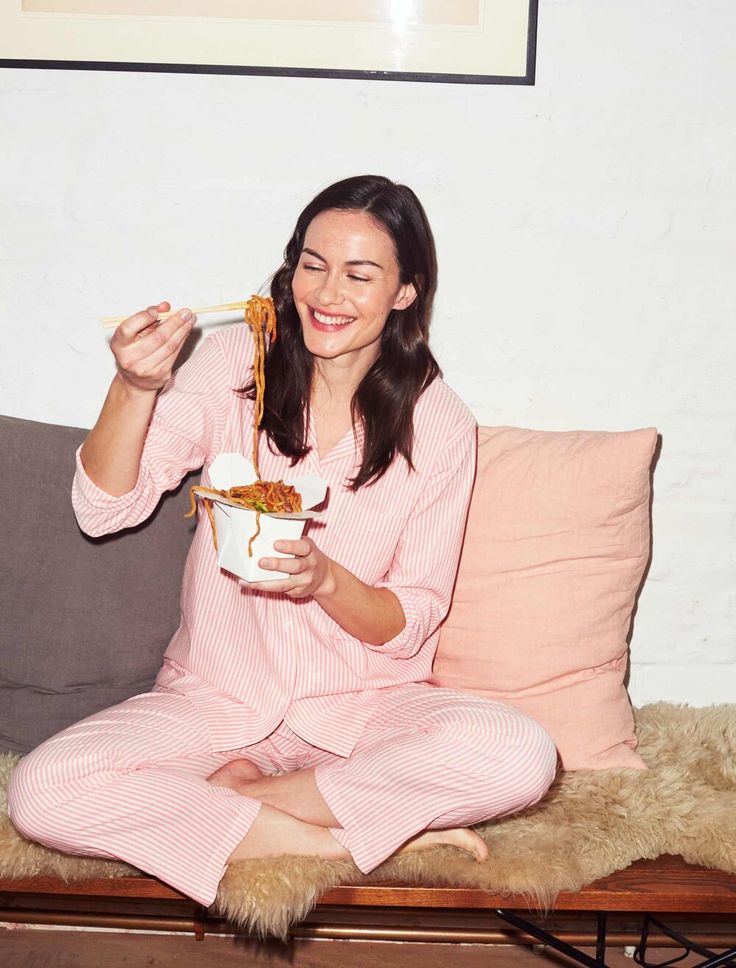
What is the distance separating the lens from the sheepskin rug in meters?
1.53

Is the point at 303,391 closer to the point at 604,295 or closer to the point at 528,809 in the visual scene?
the point at 604,295

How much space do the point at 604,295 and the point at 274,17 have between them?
2.88ft

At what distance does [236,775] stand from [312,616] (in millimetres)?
303

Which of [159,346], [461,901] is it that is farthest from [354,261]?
[461,901]

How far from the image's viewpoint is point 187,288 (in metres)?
2.21

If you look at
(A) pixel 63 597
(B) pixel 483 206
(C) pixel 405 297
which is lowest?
(A) pixel 63 597

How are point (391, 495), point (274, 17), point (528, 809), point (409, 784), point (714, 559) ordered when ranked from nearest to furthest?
1. point (409, 784)
2. point (528, 809)
3. point (391, 495)
4. point (274, 17)
5. point (714, 559)

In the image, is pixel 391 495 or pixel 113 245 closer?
pixel 391 495

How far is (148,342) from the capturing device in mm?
1587

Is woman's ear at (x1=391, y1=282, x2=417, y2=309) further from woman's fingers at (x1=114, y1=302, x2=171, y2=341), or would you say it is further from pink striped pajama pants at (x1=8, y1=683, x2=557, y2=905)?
pink striped pajama pants at (x1=8, y1=683, x2=557, y2=905)

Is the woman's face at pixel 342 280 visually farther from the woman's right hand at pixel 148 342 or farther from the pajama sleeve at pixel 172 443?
the woman's right hand at pixel 148 342

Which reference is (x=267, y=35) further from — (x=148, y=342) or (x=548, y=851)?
(x=548, y=851)

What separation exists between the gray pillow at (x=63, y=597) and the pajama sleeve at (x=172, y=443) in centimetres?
15

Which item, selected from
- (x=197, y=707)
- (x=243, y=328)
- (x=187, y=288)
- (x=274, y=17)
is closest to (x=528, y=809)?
(x=197, y=707)
